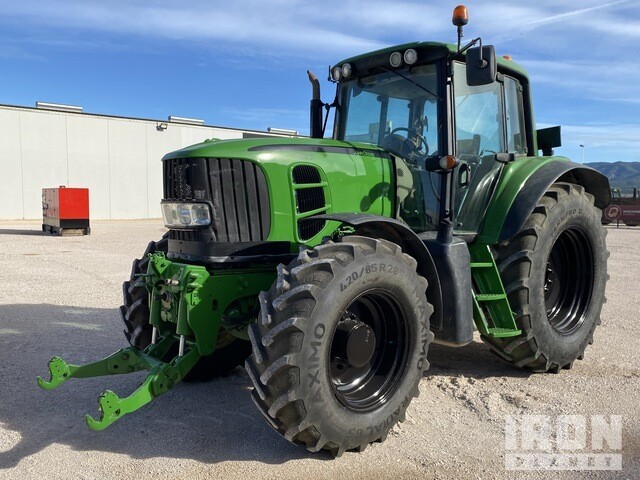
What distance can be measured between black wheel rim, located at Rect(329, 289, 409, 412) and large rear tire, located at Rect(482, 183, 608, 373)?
1.22m

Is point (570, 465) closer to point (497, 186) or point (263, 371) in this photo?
point (263, 371)

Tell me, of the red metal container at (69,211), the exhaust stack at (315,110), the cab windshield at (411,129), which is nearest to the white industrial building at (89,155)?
the red metal container at (69,211)

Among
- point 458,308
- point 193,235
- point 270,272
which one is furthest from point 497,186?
point 193,235

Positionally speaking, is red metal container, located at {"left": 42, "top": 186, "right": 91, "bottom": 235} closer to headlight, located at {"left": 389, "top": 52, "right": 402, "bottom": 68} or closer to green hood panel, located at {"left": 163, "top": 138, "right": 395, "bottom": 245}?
green hood panel, located at {"left": 163, "top": 138, "right": 395, "bottom": 245}

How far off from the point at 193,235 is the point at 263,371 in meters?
1.18

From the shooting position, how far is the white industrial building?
2911 cm

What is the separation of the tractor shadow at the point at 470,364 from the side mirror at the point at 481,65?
2.44 m

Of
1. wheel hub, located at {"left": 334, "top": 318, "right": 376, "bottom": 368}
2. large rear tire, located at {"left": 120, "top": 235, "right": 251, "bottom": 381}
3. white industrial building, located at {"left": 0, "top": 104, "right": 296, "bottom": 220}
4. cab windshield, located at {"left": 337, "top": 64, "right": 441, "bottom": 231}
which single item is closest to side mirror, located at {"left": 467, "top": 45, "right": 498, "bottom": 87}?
cab windshield, located at {"left": 337, "top": 64, "right": 441, "bottom": 231}

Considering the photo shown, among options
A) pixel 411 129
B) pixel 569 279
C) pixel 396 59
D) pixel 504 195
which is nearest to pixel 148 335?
pixel 411 129

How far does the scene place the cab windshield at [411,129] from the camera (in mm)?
4617

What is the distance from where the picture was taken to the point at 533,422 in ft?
13.0

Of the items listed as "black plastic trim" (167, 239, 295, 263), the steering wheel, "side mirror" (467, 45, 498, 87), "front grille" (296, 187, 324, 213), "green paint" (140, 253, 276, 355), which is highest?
"side mirror" (467, 45, 498, 87)

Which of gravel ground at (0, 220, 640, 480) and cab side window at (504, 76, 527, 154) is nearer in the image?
gravel ground at (0, 220, 640, 480)

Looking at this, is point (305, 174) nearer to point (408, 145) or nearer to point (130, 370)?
point (408, 145)
